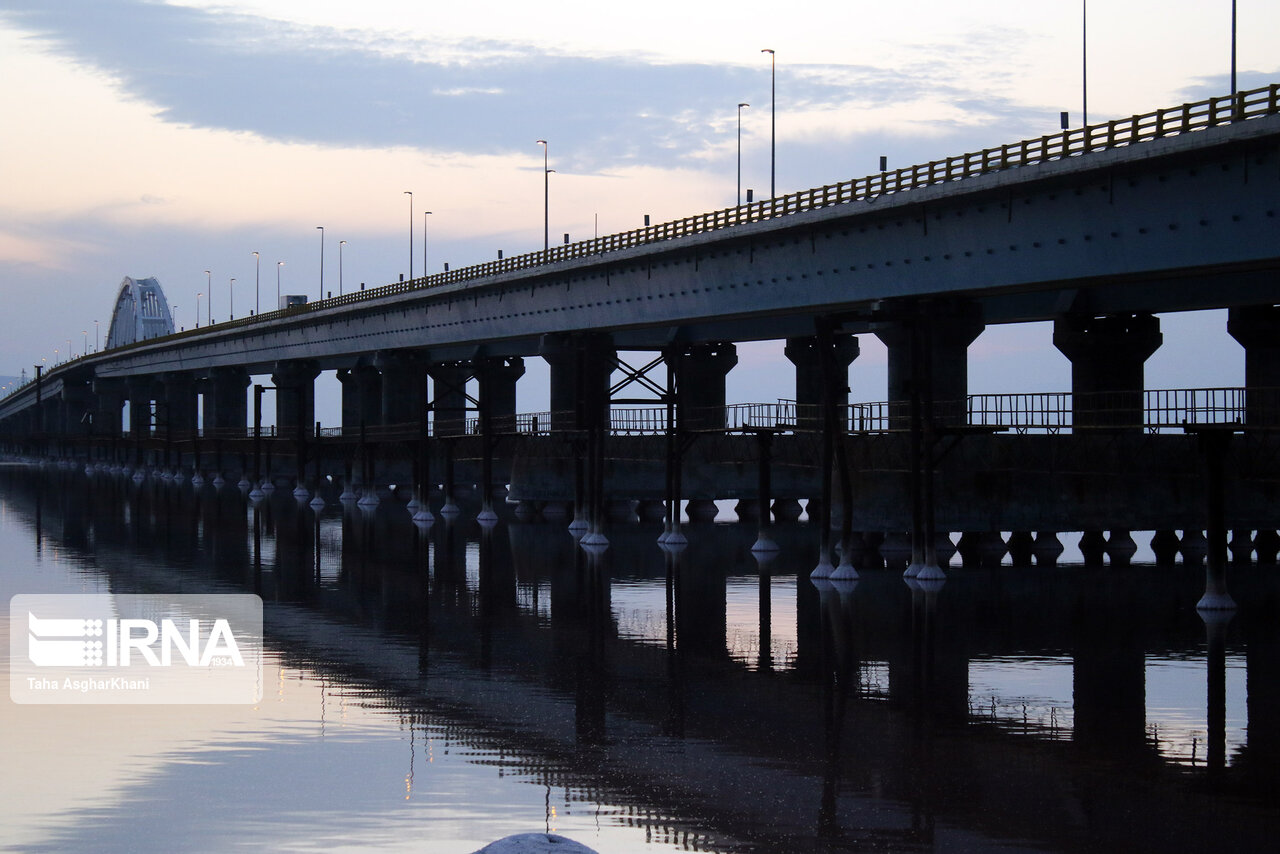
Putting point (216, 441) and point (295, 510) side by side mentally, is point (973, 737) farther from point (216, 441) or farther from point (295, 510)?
point (216, 441)

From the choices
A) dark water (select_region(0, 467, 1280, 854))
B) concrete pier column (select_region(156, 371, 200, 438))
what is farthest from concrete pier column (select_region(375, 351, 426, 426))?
concrete pier column (select_region(156, 371, 200, 438))

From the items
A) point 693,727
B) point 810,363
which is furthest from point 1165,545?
point 693,727

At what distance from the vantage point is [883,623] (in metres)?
37.6

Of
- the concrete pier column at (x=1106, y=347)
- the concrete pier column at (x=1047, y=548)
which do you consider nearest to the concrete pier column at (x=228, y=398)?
the concrete pier column at (x=1047, y=548)

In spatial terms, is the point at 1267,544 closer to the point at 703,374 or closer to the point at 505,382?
the point at 703,374

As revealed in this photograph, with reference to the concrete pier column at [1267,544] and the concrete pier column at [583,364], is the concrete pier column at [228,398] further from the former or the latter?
the concrete pier column at [1267,544]

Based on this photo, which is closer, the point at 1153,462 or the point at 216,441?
the point at 1153,462

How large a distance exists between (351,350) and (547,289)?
36.7m

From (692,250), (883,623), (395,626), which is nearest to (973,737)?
(883,623)

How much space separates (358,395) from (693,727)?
97500mm

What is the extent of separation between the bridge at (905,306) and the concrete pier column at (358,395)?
15235 millimetres

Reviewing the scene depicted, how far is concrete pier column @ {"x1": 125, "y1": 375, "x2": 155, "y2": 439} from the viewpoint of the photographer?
186375 millimetres

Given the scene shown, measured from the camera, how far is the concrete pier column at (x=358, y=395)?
390 feet

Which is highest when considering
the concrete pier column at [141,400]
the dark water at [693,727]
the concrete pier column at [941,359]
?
the concrete pier column at [141,400]
